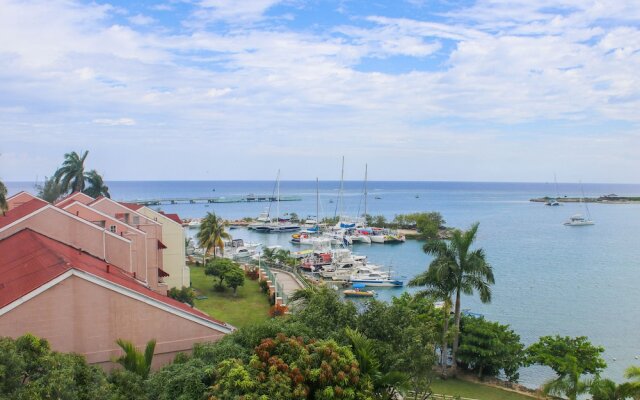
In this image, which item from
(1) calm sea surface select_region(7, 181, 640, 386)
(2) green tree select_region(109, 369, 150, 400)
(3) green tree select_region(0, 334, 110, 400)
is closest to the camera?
(3) green tree select_region(0, 334, 110, 400)

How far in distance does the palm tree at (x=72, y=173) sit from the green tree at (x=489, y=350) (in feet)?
128

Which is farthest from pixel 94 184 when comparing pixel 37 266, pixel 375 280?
pixel 37 266

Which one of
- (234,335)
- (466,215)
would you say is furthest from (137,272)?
(466,215)

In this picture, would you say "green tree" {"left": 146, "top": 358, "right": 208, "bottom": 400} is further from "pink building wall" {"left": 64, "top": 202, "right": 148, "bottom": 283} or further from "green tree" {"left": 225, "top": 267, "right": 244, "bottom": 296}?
"green tree" {"left": 225, "top": 267, "right": 244, "bottom": 296}

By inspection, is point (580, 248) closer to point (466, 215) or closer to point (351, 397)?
point (466, 215)

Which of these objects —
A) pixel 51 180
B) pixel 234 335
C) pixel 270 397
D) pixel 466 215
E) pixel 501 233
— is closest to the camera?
pixel 270 397

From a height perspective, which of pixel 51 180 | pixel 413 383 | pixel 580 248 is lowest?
pixel 580 248

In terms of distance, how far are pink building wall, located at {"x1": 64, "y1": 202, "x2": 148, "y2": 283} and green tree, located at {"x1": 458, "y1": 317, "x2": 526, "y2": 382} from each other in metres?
15.1

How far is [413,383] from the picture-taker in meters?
13.1

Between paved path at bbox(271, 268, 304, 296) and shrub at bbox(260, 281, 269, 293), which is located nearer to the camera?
shrub at bbox(260, 281, 269, 293)

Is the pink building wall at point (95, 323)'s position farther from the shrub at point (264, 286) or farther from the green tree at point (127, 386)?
the shrub at point (264, 286)

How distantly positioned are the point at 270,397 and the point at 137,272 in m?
14.6

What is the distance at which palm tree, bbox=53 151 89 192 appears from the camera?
47.3 metres

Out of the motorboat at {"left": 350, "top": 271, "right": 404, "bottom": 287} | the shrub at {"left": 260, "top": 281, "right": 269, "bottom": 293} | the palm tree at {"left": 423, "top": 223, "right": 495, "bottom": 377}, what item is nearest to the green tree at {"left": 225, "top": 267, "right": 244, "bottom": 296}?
the shrub at {"left": 260, "top": 281, "right": 269, "bottom": 293}
